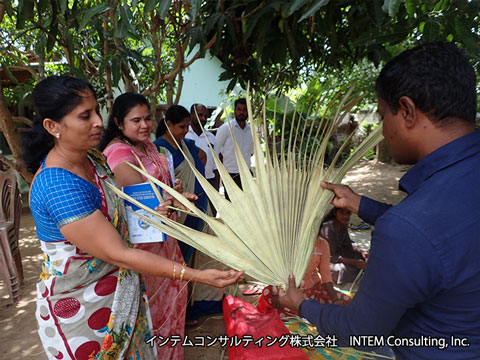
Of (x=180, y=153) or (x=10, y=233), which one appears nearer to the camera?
(x=180, y=153)

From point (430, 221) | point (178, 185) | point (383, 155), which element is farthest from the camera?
point (383, 155)

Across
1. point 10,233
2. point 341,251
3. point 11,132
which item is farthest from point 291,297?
point 10,233

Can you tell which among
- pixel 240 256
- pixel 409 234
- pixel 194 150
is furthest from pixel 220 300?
pixel 409 234

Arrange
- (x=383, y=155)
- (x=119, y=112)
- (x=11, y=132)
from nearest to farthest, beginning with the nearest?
(x=119, y=112) < (x=11, y=132) < (x=383, y=155)

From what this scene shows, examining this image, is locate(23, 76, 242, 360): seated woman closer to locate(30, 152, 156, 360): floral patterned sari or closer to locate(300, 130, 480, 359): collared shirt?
locate(30, 152, 156, 360): floral patterned sari

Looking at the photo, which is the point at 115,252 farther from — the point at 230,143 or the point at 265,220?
the point at 230,143

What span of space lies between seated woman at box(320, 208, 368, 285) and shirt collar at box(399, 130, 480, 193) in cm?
194

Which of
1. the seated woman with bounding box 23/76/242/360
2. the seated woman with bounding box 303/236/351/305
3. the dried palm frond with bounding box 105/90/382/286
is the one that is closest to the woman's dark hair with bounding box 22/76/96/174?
the seated woman with bounding box 23/76/242/360

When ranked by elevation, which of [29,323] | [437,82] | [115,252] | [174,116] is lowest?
[29,323]

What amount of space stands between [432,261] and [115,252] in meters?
0.95

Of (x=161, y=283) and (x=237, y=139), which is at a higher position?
(x=237, y=139)

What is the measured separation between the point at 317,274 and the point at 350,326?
5.03ft

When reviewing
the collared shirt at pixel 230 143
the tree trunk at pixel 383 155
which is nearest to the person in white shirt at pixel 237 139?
the collared shirt at pixel 230 143

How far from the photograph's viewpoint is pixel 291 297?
44.8 inches
